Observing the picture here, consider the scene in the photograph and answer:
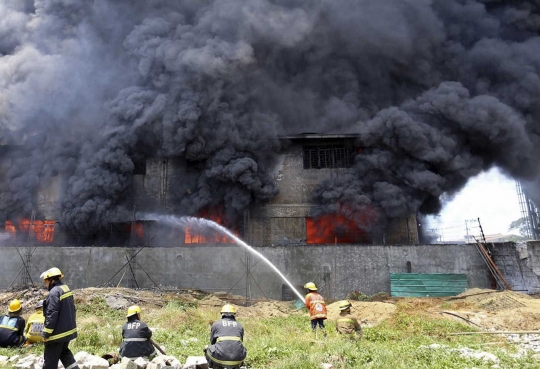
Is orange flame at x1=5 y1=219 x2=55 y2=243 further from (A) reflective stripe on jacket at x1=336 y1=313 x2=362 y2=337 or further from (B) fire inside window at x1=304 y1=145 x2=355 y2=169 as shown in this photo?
(A) reflective stripe on jacket at x1=336 y1=313 x2=362 y2=337

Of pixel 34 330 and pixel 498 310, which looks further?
pixel 498 310

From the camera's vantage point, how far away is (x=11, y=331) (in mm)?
7570

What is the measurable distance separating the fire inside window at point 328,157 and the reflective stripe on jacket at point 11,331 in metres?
19.9

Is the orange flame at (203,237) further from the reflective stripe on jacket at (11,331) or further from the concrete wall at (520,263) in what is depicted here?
the reflective stripe on jacket at (11,331)

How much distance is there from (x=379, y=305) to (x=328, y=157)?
13745mm

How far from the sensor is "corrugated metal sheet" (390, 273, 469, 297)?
1800 centimetres

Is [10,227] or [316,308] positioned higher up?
[10,227]

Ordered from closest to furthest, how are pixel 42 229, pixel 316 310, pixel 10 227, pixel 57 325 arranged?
pixel 57 325
pixel 316 310
pixel 42 229
pixel 10 227

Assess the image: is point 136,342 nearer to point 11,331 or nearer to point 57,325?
point 57,325

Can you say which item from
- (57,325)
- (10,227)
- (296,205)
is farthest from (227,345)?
(10,227)

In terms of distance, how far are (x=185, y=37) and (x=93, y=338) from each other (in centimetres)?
2205

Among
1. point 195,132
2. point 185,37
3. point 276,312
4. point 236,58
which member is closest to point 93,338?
point 276,312

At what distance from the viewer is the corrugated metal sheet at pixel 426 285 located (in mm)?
18000

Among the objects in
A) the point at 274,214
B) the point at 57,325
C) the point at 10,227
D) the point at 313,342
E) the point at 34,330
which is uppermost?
the point at 274,214
